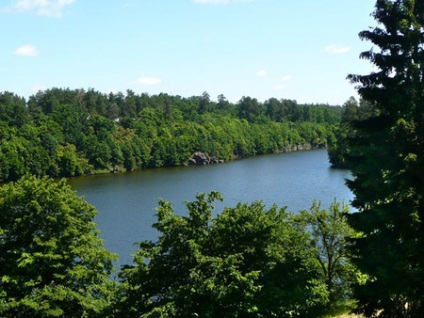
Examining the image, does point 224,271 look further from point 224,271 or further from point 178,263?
point 178,263

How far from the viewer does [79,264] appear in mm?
22484

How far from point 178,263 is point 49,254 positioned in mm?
Answer: 7659

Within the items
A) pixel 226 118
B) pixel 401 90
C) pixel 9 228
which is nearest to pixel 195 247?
pixel 401 90

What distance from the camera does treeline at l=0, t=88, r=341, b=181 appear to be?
10262 centimetres

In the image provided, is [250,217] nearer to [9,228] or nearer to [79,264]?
[79,264]

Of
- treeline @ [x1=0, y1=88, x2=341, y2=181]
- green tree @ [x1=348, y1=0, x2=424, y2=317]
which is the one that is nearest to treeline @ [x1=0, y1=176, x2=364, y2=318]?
green tree @ [x1=348, y1=0, x2=424, y2=317]

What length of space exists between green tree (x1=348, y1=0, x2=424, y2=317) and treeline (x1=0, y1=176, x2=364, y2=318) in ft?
8.49

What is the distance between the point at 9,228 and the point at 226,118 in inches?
5667

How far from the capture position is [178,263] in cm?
1623

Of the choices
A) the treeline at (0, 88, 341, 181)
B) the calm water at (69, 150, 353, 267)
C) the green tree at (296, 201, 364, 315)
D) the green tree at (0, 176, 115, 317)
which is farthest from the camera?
the treeline at (0, 88, 341, 181)

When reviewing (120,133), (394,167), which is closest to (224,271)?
(394,167)

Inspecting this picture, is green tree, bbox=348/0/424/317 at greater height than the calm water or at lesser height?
greater

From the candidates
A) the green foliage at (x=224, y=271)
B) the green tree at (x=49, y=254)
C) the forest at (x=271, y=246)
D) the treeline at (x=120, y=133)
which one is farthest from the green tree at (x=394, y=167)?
the treeline at (x=120, y=133)

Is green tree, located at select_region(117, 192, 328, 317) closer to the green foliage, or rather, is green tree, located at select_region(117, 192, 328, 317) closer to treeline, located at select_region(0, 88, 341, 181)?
the green foliage
